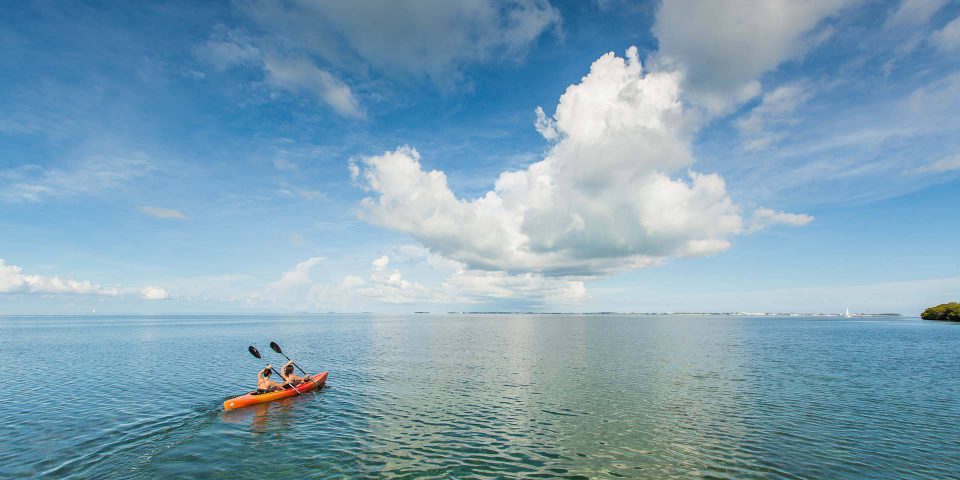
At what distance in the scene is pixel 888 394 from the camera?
41125mm

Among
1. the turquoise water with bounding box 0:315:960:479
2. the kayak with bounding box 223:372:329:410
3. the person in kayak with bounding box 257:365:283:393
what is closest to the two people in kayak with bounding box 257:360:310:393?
the person in kayak with bounding box 257:365:283:393

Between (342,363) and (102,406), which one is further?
(342,363)

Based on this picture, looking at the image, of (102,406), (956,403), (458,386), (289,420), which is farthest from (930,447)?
(102,406)

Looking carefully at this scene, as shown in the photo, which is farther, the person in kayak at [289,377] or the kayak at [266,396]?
the person in kayak at [289,377]

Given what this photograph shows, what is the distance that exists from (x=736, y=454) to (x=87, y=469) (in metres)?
35.1

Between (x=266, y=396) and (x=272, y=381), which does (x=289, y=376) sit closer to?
(x=272, y=381)

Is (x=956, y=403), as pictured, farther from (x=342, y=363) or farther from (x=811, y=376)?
(x=342, y=363)

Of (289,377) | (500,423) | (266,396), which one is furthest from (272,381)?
(500,423)

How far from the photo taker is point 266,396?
127 ft

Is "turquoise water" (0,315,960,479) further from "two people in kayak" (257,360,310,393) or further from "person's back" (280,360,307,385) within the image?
"person's back" (280,360,307,385)

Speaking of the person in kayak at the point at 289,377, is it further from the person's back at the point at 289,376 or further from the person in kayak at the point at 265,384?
the person in kayak at the point at 265,384

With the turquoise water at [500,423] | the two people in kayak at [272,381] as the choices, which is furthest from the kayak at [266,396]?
the turquoise water at [500,423]

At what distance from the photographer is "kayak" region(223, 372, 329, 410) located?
36.4m

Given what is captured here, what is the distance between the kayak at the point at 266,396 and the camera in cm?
3644
